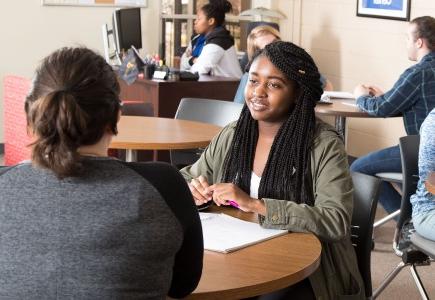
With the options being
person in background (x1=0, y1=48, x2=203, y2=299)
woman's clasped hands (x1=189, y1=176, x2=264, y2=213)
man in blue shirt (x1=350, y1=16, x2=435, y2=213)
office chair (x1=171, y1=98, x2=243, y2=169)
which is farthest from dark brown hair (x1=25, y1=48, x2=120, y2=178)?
man in blue shirt (x1=350, y1=16, x2=435, y2=213)

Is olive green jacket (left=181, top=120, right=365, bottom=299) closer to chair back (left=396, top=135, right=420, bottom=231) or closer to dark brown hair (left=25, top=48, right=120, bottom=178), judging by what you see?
dark brown hair (left=25, top=48, right=120, bottom=178)

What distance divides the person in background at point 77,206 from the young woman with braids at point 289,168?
74 centimetres

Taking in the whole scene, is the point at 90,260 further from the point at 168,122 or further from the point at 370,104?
the point at 370,104

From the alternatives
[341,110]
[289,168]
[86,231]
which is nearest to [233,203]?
[289,168]

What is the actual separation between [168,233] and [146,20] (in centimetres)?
639

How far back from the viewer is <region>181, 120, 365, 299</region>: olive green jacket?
231 centimetres

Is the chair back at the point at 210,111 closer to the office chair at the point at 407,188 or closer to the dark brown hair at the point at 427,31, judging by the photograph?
the office chair at the point at 407,188

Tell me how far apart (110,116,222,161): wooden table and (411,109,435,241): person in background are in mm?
1044

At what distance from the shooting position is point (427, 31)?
5027 millimetres

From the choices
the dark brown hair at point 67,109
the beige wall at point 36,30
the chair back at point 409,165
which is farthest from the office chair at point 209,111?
the dark brown hair at point 67,109

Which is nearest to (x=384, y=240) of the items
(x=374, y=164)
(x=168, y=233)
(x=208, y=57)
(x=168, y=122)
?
(x=374, y=164)

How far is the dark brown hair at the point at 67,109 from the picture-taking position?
1566 millimetres

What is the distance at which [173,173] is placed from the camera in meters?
1.67

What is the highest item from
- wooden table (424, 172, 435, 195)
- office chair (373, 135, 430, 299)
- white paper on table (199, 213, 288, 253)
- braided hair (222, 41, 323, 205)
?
braided hair (222, 41, 323, 205)
